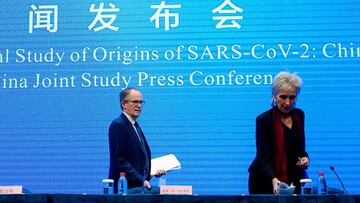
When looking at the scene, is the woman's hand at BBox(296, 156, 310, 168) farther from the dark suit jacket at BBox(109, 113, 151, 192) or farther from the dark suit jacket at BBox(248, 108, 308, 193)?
the dark suit jacket at BBox(109, 113, 151, 192)

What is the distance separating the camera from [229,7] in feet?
15.6

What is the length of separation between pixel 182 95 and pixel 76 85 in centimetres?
76

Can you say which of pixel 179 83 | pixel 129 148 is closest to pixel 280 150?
pixel 129 148

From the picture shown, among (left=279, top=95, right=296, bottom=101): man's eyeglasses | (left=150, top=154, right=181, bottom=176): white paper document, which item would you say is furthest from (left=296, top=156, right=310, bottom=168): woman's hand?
(left=150, top=154, right=181, bottom=176): white paper document

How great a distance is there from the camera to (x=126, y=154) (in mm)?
3879

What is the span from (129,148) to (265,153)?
2.74 feet

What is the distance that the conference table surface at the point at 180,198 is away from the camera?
8.77 feet

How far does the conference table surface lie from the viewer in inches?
105

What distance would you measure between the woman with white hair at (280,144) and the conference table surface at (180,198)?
30.8 inches

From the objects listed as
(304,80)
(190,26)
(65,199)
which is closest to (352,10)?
(304,80)

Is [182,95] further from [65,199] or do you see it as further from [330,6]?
[65,199]

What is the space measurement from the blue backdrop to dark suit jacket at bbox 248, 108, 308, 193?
3.29 ft

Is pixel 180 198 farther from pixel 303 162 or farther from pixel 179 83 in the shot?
pixel 179 83

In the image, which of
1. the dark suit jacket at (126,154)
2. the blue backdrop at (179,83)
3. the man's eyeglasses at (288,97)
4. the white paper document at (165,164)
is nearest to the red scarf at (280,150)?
the man's eyeglasses at (288,97)
